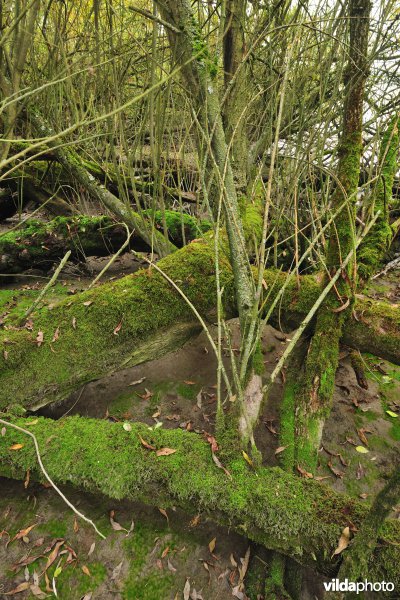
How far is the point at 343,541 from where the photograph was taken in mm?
1645

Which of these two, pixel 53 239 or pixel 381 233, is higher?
pixel 381 233

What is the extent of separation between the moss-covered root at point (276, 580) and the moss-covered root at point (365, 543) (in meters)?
0.52

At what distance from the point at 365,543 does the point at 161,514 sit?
4.38ft

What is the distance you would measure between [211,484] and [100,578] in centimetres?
89

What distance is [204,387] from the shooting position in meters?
3.54

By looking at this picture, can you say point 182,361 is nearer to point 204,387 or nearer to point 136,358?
point 204,387

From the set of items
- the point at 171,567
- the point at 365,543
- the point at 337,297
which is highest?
the point at 337,297

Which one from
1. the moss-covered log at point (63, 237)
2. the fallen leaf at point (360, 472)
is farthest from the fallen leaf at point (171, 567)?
the moss-covered log at point (63, 237)

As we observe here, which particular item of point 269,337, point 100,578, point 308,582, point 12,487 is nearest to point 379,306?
point 269,337

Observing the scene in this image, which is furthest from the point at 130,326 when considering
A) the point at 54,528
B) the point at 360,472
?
the point at 360,472

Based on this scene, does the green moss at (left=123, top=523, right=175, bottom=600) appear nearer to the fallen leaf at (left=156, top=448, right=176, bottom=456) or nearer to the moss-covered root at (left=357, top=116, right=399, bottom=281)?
the fallen leaf at (left=156, top=448, right=176, bottom=456)

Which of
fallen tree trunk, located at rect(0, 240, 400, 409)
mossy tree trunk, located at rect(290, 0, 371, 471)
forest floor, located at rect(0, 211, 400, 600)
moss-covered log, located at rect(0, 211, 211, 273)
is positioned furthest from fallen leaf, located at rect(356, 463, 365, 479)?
moss-covered log, located at rect(0, 211, 211, 273)

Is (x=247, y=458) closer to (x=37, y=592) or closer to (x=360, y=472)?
(x=360, y=472)

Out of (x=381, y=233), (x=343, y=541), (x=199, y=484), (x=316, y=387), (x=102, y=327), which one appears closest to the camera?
(x=343, y=541)
